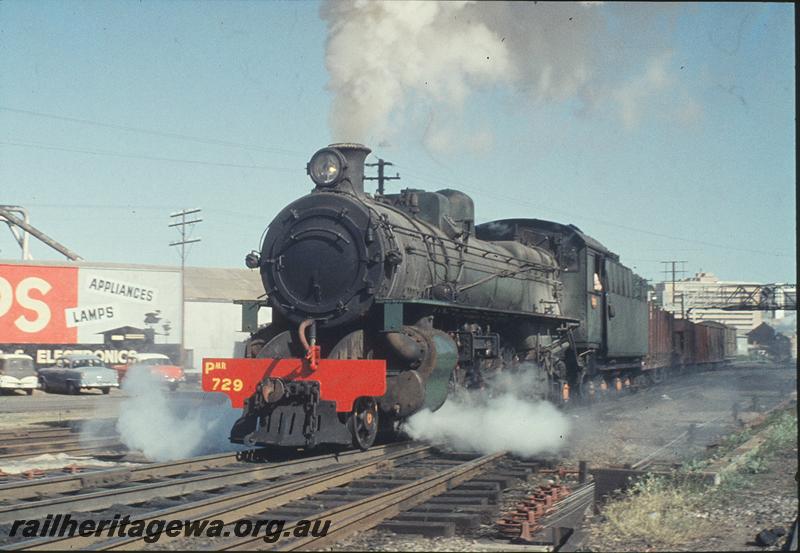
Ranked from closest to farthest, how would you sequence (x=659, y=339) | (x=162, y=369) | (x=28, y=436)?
(x=28, y=436)
(x=659, y=339)
(x=162, y=369)

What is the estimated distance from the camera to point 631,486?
8906 millimetres

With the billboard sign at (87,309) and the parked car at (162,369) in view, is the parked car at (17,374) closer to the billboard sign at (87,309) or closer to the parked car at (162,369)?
the parked car at (162,369)

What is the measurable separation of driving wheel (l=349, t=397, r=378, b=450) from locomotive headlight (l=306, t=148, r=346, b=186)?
2.85 metres

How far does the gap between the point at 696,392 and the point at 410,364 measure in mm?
17955

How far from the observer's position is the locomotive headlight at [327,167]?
1137 cm

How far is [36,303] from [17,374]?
24.6 feet

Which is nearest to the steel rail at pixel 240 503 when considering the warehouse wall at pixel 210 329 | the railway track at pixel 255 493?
the railway track at pixel 255 493

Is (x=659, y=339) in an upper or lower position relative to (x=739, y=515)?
upper

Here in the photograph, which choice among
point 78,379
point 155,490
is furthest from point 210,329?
point 155,490

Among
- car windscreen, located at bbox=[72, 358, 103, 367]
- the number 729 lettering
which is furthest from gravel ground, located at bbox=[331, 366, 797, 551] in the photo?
car windscreen, located at bbox=[72, 358, 103, 367]

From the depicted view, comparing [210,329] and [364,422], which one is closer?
→ [364,422]

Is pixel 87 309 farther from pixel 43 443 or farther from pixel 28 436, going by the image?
pixel 43 443

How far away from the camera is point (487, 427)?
40.3ft

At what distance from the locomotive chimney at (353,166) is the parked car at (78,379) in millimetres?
18645
